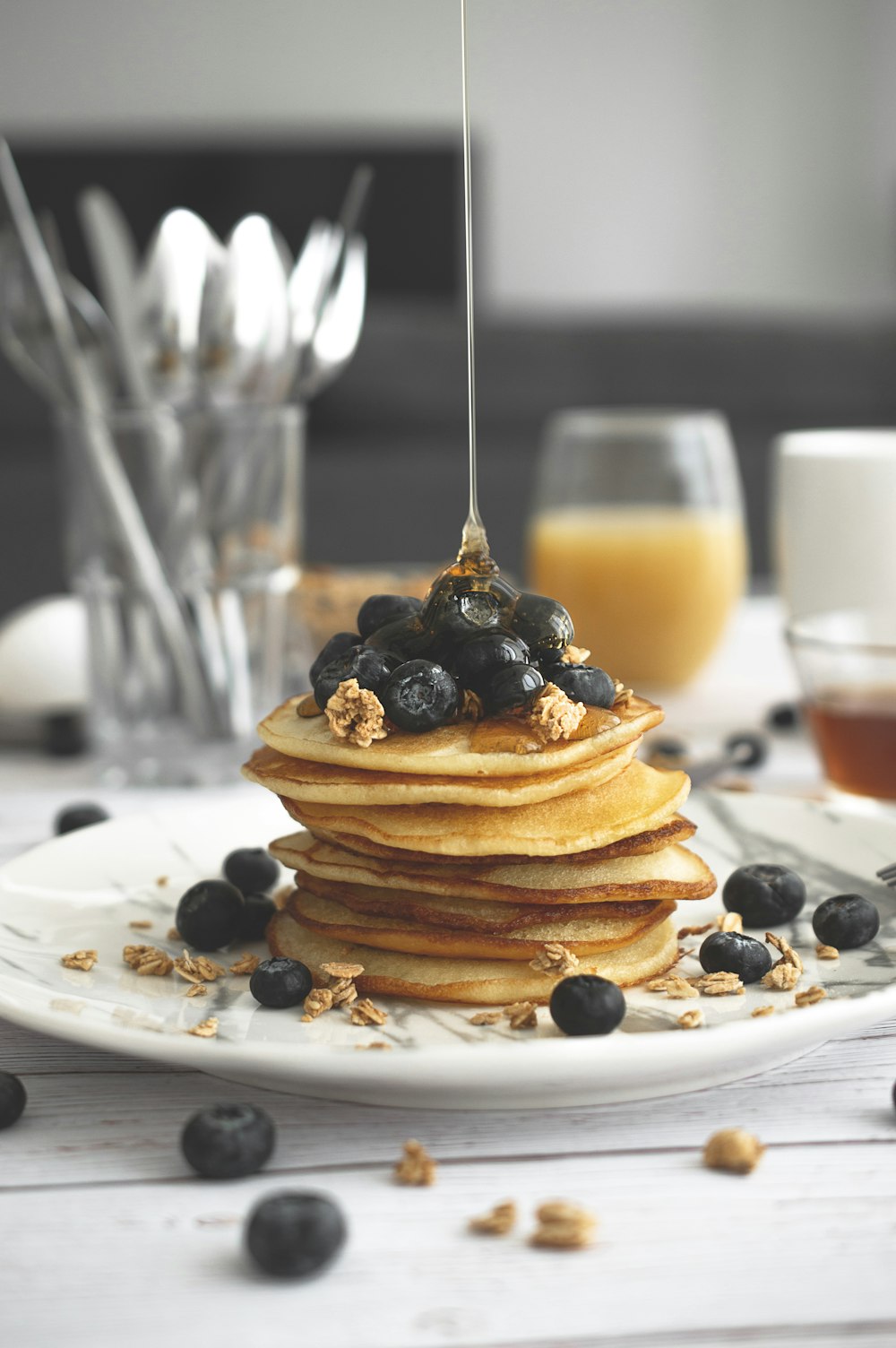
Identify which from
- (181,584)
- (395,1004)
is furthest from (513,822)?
(181,584)

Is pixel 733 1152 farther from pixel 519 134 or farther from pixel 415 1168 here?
pixel 519 134

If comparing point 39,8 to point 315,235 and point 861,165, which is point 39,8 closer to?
point 861,165

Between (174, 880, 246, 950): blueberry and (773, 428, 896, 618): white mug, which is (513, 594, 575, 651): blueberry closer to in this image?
(174, 880, 246, 950): blueberry

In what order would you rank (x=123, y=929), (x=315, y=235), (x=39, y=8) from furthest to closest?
(x=39, y=8), (x=315, y=235), (x=123, y=929)

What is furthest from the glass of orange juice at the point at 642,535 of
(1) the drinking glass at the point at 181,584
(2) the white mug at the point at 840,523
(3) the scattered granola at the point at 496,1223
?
(3) the scattered granola at the point at 496,1223

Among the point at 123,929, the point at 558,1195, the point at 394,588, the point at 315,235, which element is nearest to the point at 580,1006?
the point at 558,1195

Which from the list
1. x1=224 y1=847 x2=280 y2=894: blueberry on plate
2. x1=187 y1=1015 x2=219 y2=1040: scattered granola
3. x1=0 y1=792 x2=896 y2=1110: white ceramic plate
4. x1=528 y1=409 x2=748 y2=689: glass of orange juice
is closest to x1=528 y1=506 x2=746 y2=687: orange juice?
x1=528 y1=409 x2=748 y2=689: glass of orange juice
